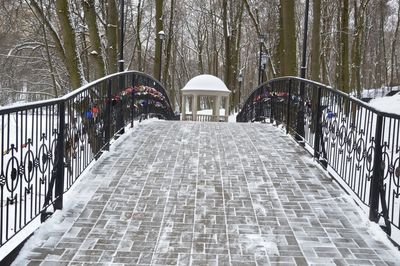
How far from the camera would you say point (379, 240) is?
174 inches

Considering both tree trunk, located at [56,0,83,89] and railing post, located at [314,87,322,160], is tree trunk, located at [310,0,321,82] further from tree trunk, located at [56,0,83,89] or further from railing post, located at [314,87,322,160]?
railing post, located at [314,87,322,160]

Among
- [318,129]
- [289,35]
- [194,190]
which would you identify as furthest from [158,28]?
[194,190]

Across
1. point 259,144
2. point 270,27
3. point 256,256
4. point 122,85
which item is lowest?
point 256,256

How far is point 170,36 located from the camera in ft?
86.6

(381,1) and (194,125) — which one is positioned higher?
(381,1)

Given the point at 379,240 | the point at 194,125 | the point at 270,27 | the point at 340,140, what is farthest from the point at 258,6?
the point at 379,240

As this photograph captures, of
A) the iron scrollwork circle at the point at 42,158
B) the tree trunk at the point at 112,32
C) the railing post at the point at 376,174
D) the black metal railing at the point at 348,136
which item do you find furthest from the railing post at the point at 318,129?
the tree trunk at the point at 112,32

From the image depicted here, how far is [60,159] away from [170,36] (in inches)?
874

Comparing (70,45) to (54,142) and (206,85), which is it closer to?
(54,142)

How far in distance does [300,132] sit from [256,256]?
497 cm

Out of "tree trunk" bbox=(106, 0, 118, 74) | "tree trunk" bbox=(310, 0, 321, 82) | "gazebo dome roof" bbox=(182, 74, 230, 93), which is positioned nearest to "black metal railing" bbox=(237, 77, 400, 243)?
"tree trunk" bbox=(310, 0, 321, 82)

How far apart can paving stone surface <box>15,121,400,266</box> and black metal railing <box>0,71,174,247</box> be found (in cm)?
29

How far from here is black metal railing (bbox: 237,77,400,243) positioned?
4.63m

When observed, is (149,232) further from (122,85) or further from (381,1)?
(381,1)
